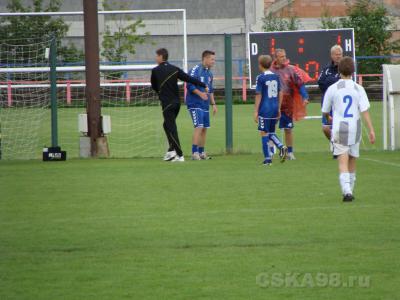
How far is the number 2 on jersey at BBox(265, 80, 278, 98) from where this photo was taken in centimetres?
1667

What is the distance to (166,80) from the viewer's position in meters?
18.0

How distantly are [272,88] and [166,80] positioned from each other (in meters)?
2.21

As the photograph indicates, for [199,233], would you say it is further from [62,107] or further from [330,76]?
[62,107]

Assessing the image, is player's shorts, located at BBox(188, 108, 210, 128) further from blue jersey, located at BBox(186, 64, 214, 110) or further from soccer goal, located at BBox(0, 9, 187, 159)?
soccer goal, located at BBox(0, 9, 187, 159)

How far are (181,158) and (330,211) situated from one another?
279 inches

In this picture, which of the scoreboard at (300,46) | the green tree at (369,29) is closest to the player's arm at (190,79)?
the scoreboard at (300,46)

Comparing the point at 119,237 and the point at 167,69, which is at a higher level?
the point at 167,69

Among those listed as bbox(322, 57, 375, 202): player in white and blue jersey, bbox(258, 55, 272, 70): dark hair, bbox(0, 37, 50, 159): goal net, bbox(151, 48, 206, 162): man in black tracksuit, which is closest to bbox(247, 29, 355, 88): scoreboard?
bbox(0, 37, 50, 159): goal net

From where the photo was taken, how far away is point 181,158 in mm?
18094

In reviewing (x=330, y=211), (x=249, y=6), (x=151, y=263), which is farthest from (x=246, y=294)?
(x=249, y=6)

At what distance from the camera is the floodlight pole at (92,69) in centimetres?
1941

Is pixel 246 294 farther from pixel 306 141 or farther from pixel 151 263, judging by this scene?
pixel 306 141

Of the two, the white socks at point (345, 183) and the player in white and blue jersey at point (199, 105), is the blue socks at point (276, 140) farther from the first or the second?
the white socks at point (345, 183)

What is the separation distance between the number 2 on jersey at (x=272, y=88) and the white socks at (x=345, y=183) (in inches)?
195
